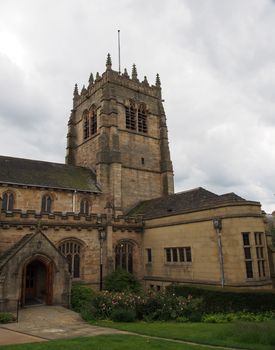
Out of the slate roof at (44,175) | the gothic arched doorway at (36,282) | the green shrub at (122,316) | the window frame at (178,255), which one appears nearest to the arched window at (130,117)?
the slate roof at (44,175)

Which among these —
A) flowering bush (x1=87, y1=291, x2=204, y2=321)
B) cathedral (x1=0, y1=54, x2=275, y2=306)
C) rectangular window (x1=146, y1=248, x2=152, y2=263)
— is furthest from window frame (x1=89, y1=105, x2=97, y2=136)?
flowering bush (x1=87, y1=291, x2=204, y2=321)

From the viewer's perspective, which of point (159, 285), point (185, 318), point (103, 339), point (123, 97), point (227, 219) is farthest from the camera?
point (123, 97)

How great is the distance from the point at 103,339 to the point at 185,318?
7157 mm

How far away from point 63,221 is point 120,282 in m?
6.86

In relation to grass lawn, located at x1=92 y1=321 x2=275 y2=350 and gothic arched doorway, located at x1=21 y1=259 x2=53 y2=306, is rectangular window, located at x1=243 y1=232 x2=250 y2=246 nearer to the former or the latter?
grass lawn, located at x1=92 y1=321 x2=275 y2=350

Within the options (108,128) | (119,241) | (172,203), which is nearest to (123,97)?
(108,128)

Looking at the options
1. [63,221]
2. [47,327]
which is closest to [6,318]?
[47,327]

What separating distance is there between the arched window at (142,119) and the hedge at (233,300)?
87.3ft

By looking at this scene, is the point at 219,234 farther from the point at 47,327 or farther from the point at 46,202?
the point at 46,202

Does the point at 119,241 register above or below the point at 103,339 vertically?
above

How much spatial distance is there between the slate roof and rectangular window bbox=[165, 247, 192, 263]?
1155 centimetres

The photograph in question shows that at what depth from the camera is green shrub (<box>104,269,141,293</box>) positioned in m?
25.1

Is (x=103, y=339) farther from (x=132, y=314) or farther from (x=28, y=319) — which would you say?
(x=28, y=319)

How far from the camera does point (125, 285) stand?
25219 millimetres
